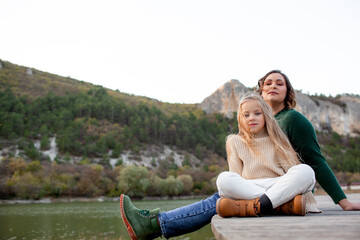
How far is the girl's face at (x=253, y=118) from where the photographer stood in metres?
3.48

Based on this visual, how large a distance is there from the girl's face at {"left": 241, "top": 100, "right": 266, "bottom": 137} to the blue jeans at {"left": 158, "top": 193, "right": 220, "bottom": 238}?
2.67 feet

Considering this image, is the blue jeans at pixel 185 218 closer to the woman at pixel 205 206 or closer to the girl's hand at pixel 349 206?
the woman at pixel 205 206

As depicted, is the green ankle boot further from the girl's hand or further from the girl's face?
the girl's hand

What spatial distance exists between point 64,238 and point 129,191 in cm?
4464

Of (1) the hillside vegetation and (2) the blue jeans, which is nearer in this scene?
(2) the blue jeans

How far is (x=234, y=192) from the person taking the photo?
9.56ft

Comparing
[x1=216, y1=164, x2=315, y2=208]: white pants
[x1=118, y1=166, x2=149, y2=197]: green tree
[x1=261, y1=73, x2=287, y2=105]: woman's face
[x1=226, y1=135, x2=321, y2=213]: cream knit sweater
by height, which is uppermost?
[x1=261, y1=73, x2=287, y2=105]: woman's face

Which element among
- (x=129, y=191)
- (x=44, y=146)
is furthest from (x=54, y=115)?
(x=129, y=191)

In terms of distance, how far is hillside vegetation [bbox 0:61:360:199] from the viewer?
2365 inches

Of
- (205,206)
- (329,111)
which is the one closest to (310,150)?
(205,206)

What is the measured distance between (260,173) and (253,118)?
57cm

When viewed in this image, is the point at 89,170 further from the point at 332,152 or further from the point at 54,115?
the point at 332,152

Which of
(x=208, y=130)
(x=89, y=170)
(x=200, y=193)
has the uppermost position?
(x=208, y=130)

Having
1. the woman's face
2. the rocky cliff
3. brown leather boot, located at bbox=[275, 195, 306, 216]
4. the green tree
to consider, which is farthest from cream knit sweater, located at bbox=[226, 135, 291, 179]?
the rocky cliff
